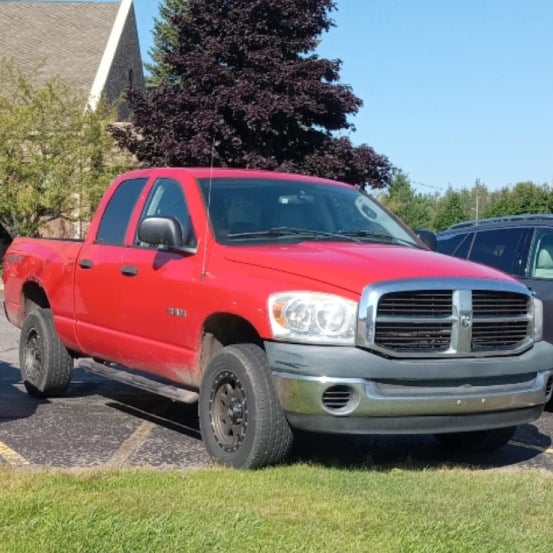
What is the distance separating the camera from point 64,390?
8.19m

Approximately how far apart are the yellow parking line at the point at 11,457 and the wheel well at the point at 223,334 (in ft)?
4.21

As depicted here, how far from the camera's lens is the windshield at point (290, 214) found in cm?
629

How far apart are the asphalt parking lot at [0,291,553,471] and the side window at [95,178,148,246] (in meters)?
1.47

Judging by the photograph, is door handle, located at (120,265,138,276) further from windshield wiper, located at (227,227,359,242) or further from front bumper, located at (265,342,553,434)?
front bumper, located at (265,342,553,434)

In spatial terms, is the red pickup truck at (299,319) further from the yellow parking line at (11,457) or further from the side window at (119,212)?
the yellow parking line at (11,457)

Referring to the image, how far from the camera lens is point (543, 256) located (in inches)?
323

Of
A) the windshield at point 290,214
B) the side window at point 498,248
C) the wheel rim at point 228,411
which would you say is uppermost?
the windshield at point 290,214

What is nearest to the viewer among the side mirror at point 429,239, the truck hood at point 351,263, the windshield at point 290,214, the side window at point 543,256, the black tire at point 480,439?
the truck hood at point 351,263

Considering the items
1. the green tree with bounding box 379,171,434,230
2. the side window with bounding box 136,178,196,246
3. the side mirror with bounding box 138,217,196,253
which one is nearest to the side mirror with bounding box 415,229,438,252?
the side window with bounding box 136,178,196,246

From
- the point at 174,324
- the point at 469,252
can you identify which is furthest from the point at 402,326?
the point at 469,252

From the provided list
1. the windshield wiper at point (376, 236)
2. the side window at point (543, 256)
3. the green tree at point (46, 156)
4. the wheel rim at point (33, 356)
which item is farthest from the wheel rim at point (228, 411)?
the green tree at point (46, 156)

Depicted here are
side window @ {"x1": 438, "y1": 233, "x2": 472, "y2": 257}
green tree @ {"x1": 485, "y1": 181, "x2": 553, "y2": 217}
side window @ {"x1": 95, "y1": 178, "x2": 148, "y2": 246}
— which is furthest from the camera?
green tree @ {"x1": 485, "y1": 181, "x2": 553, "y2": 217}

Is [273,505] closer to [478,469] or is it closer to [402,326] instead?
[402,326]

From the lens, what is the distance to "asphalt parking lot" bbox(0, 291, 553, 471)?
600 centimetres
